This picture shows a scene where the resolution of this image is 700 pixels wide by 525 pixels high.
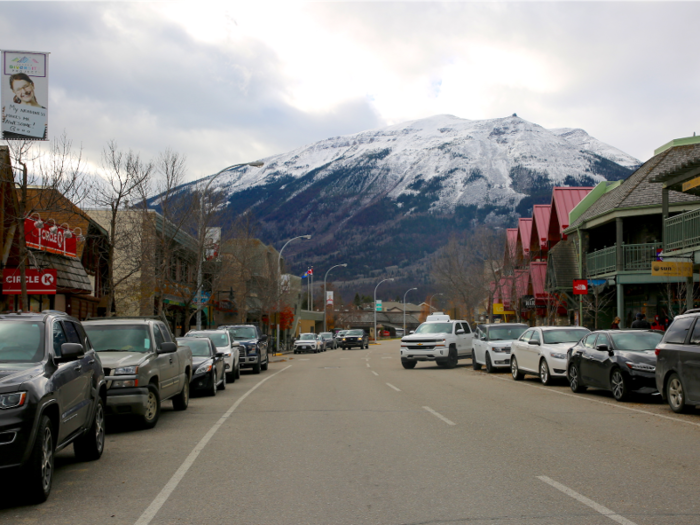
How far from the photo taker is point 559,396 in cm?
1609

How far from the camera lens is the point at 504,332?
82.2ft

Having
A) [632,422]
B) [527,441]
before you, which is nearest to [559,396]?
[632,422]

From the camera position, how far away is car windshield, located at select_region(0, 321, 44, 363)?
721cm

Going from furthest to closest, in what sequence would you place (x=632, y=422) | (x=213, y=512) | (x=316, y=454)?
1. (x=632, y=422)
2. (x=316, y=454)
3. (x=213, y=512)

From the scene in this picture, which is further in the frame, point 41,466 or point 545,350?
point 545,350

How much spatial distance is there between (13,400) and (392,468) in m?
4.06

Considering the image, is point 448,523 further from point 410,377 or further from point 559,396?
point 410,377

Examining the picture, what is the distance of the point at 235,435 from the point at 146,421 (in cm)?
166

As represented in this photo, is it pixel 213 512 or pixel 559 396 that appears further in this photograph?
pixel 559 396

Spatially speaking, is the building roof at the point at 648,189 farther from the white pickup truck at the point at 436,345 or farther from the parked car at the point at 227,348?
the parked car at the point at 227,348

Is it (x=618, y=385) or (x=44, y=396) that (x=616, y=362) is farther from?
(x=44, y=396)

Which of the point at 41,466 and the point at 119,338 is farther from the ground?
the point at 119,338

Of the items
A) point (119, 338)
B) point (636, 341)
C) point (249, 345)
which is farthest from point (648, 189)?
point (119, 338)

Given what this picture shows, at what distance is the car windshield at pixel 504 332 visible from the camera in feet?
81.3
